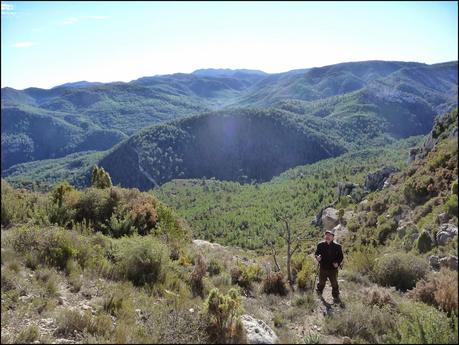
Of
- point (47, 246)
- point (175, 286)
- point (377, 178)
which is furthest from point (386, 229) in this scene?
point (377, 178)

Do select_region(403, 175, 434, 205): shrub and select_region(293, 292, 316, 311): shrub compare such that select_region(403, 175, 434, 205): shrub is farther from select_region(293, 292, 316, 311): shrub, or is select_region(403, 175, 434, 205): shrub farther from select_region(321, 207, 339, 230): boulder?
select_region(321, 207, 339, 230): boulder

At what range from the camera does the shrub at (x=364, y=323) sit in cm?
656

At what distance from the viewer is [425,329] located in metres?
5.90

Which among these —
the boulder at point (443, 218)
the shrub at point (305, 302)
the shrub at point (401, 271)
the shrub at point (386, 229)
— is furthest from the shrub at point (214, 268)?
the shrub at point (386, 229)

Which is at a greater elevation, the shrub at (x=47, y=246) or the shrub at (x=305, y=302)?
the shrub at (x=47, y=246)

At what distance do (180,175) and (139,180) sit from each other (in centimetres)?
1724

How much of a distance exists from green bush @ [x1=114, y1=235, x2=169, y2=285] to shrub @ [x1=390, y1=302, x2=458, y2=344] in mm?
5176

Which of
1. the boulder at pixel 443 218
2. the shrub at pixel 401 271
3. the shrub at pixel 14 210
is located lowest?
the shrub at pixel 401 271

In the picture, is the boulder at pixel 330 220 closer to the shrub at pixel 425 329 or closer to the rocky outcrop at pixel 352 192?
the rocky outcrop at pixel 352 192

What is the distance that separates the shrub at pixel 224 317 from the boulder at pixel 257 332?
0.17 m

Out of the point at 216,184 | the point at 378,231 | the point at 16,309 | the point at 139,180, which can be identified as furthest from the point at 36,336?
the point at 139,180

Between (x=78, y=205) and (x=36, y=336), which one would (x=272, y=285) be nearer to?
(x=36, y=336)

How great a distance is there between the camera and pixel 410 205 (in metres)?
18.6

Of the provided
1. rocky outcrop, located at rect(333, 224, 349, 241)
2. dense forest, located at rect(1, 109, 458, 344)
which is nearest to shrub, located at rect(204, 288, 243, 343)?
dense forest, located at rect(1, 109, 458, 344)
